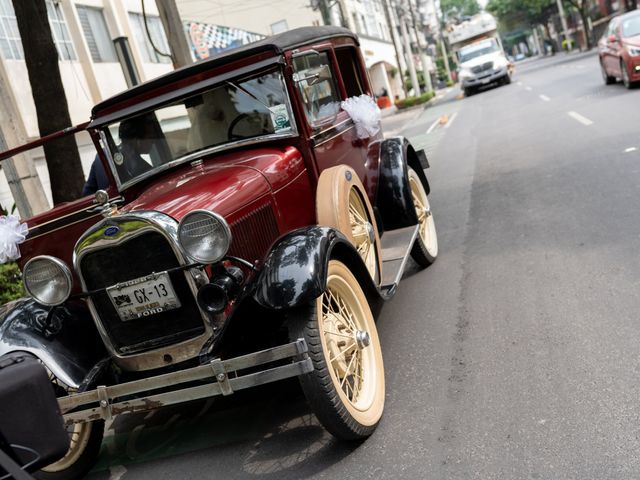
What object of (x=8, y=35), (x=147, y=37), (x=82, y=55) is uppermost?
(x=147, y=37)

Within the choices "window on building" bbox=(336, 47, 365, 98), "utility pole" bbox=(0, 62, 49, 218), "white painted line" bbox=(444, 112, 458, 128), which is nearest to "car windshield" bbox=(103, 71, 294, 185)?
"window on building" bbox=(336, 47, 365, 98)

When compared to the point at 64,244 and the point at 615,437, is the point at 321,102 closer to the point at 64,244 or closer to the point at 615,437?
the point at 64,244

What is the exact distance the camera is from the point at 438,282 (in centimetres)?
543

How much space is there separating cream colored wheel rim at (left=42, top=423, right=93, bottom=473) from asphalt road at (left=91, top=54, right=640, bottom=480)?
0.18 m

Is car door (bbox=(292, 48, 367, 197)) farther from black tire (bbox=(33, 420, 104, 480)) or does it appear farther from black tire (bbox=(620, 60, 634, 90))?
black tire (bbox=(620, 60, 634, 90))

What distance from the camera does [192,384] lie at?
3.33m

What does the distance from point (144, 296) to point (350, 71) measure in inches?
127

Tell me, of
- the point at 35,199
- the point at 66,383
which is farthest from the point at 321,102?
the point at 35,199

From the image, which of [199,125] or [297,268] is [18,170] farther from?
[297,268]

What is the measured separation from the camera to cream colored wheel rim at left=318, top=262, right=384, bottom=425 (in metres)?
3.30

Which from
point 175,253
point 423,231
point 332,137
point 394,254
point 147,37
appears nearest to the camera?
point 175,253

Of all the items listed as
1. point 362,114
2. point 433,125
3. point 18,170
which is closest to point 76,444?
point 362,114

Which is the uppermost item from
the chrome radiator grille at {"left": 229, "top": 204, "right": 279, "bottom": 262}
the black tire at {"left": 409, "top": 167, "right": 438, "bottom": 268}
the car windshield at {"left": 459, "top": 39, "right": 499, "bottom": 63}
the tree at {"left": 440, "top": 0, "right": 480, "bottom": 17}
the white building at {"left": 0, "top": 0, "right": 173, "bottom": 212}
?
the tree at {"left": 440, "top": 0, "right": 480, "bottom": 17}

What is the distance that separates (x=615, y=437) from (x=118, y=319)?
2.52m
